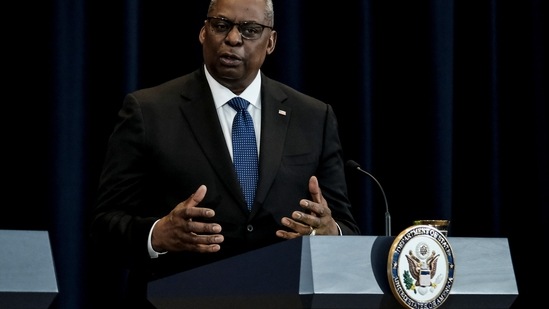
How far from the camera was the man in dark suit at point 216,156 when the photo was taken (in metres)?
2.37

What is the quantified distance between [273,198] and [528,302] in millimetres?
1499

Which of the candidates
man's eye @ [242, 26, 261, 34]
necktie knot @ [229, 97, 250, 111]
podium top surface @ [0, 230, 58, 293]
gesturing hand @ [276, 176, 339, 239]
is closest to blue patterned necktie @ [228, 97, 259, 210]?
necktie knot @ [229, 97, 250, 111]

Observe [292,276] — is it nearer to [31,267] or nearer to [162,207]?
[31,267]

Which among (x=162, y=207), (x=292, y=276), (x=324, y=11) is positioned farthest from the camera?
(x=324, y=11)

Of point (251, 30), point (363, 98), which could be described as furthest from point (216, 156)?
point (363, 98)

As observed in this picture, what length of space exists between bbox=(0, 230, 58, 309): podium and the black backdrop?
4.74 feet

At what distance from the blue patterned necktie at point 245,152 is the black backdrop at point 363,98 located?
2.39 feet

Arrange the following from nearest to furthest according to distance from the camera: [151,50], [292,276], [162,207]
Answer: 1. [292,276]
2. [162,207]
3. [151,50]

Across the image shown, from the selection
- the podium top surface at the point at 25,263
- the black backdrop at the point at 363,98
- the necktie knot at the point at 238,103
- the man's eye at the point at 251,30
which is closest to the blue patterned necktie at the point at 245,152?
the necktie knot at the point at 238,103

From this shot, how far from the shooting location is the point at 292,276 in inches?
61.9

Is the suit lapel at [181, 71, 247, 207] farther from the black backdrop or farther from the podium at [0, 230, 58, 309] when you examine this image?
the podium at [0, 230, 58, 309]

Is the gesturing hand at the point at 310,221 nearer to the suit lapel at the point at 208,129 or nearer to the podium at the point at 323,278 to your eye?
the podium at the point at 323,278

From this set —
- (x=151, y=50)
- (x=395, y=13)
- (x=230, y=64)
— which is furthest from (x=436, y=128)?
(x=230, y=64)

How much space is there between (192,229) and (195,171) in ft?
1.84
